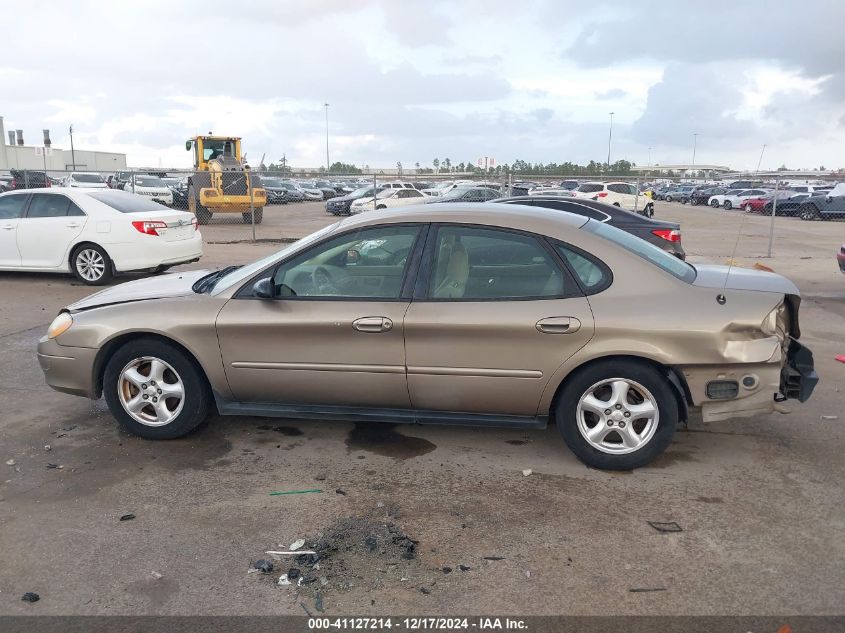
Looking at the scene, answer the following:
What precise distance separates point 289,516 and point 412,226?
191 centimetres

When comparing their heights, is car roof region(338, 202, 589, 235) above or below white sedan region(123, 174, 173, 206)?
above

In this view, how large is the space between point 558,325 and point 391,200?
2282 centimetres

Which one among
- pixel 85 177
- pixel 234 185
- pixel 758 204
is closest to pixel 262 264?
pixel 234 185

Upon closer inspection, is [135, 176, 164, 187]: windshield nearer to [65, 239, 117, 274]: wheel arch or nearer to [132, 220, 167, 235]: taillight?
[65, 239, 117, 274]: wheel arch

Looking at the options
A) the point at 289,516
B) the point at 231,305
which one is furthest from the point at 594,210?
the point at 289,516

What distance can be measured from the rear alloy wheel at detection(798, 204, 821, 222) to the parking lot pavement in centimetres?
2965

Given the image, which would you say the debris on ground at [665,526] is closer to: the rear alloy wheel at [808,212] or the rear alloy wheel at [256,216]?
the rear alloy wheel at [256,216]

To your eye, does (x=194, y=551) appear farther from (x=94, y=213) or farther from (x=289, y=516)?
(x=94, y=213)

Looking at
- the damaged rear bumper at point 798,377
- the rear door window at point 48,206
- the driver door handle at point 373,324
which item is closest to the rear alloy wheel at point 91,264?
the rear door window at point 48,206

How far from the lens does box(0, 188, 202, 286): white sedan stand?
10.4m

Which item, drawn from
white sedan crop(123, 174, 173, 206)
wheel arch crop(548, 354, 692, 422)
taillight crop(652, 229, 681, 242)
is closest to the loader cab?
white sedan crop(123, 174, 173, 206)

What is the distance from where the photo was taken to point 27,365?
649 centimetres

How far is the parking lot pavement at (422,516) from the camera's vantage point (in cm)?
305

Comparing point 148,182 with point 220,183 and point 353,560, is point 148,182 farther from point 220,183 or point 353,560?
point 353,560
